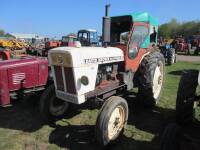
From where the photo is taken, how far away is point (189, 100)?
16.1 ft

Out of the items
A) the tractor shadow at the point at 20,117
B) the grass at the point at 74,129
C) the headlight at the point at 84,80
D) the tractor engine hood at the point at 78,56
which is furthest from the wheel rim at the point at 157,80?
the tractor shadow at the point at 20,117

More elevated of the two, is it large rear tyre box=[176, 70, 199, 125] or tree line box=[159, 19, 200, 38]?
tree line box=[159, 19, 200, 38]

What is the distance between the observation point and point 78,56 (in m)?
4.41

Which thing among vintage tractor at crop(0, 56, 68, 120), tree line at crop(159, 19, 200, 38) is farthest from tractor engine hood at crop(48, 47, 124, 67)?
tree line at crop(159, 19, 200, 38)

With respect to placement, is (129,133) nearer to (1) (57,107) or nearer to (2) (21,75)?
(1) (57,107)

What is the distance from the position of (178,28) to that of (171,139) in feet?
260

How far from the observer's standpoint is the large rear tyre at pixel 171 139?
3.50 m

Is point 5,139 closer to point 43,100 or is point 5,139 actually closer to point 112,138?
point 43,100

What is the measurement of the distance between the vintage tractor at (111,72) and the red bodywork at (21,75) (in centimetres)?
88

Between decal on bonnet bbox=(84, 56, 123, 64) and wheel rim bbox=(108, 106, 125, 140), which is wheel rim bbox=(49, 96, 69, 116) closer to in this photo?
decal on bonnet bbox=(84, 56, 123, 64)

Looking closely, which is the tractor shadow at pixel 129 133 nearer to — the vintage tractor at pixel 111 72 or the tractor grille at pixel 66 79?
the vintage tractor at pixel 111 72

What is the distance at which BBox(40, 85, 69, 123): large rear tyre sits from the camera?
17.3ft

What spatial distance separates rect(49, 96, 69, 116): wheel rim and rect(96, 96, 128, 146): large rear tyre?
1450mm

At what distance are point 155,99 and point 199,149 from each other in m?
2.53
